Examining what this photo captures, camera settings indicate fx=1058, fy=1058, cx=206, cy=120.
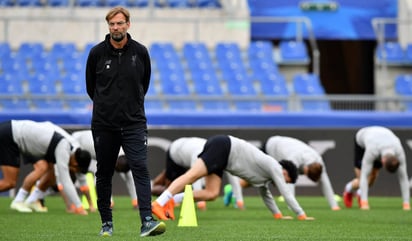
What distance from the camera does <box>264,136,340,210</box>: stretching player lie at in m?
16.4

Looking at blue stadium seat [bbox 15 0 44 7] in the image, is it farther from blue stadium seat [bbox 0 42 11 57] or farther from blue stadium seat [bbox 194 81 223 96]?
blue stadium seat [bbox 194 81 223 96]

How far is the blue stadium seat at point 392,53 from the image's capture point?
94.5 ft

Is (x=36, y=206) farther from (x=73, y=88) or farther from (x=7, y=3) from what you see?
(x=7, y=3)

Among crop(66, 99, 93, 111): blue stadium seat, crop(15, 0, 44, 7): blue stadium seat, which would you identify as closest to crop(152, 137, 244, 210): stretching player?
crop(66, 99, 93, 111): blue stadium seat

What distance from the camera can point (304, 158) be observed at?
16.8m

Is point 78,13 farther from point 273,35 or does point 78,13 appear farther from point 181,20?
point 273,35

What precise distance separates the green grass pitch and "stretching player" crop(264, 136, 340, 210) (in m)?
0.40

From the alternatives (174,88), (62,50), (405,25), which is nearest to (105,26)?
(62,50)

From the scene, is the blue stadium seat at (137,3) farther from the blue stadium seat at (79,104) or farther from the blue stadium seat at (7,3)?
the blue stadium seat at (79,104)

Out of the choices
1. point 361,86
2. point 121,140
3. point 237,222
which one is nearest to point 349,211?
point 237,222

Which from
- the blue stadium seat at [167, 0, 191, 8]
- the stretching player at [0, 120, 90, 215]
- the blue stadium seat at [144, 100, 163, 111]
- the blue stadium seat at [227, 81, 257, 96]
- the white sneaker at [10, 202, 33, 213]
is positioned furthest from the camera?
the blue stadium seat at [167, 0, 191, 8]

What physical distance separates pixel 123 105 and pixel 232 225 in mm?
3276

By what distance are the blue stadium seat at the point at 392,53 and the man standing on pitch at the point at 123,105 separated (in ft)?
62.0

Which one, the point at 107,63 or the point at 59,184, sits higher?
the point at 107,63
